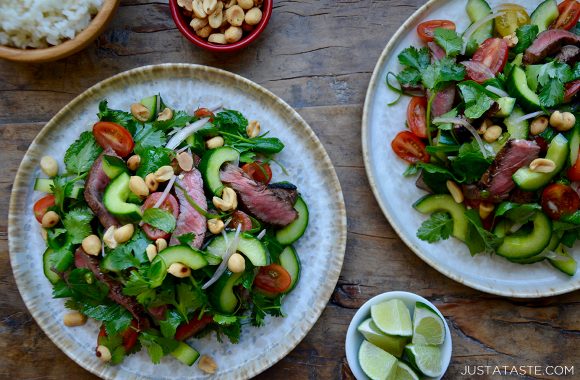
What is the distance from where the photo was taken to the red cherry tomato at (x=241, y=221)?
8.39 feet

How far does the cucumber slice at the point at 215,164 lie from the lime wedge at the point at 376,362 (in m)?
1.07

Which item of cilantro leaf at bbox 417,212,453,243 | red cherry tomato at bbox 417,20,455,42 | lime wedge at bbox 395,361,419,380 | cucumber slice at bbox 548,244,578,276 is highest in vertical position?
red cherry tomato at bbox 417,20,455,42

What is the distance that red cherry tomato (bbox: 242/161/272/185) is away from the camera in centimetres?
269

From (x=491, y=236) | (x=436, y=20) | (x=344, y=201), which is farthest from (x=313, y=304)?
(x=436, y=20)

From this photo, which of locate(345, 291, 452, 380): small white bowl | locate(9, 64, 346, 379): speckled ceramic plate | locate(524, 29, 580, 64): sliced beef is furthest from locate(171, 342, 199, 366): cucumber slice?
locate(524, 29, 580, 64): sliced beef

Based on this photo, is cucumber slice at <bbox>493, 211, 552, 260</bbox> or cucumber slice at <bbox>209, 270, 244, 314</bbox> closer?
cucumber slice at <bbox>209, 270, 244, 314</bbox>

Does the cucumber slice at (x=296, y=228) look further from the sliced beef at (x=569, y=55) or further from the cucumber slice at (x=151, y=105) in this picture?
the sliced beef at (x=569, y=55)

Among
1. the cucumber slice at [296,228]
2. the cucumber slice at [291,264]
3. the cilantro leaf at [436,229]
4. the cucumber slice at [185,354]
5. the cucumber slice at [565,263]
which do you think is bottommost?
the cucumber slice at [185,354]

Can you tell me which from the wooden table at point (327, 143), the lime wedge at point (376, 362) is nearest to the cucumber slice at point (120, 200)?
the wooden table at point (327, 143)

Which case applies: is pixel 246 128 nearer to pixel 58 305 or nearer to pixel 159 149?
pixel 159 149

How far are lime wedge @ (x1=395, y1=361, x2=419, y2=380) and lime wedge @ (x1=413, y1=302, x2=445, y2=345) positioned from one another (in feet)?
0.50

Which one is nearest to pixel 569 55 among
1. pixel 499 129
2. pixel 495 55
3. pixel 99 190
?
pixel 495 55

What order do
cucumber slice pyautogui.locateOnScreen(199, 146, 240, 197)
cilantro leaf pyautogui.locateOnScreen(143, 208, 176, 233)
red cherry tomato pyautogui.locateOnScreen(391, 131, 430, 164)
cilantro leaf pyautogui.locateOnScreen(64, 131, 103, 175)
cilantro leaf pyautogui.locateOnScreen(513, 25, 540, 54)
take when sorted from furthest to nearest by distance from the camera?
1. red cherry tomato pyautogui.locateOnScreen(391, 131, 430, 164)
2. cilantro leaf pyautogui.locateOnScreen(513, 25, 540, 54)
3. cilantro leaf pyautogui.locateOnScreen(64, 131, 103, 175)
4. cucumber slice pyautogui.locateOnScreen(199, 146, 240, 197)
5. cilantro leaf pyautogui.locateOnScreen(143, 208, 176, 233)

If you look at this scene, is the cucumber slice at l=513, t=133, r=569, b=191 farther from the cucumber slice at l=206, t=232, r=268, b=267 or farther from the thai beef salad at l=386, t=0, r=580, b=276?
the cucumber slice at l=206, t=232, r=268, b=267
